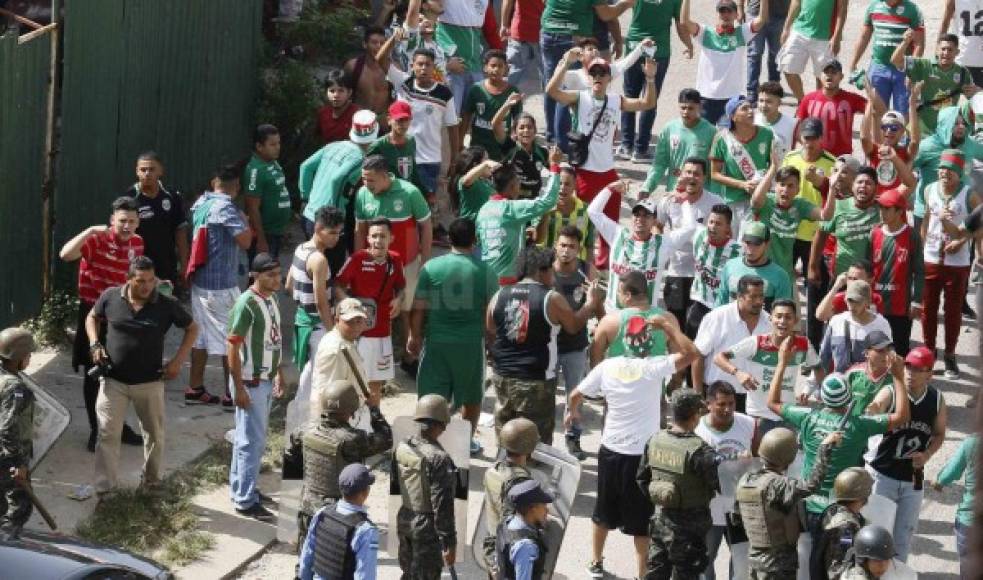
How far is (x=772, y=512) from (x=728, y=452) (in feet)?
3.36

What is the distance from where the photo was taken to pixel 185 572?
443 inches

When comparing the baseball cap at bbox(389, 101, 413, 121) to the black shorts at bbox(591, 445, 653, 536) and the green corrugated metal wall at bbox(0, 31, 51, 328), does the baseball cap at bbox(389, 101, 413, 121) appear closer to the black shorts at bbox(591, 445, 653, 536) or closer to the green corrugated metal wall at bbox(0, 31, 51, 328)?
the green corrugated metal wall at bbox(0, 31, 51, 328)

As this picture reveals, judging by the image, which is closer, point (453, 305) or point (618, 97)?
point (453, 305)

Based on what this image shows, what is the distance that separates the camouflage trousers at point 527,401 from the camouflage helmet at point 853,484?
2.56 metres

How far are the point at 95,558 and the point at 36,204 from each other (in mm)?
5591

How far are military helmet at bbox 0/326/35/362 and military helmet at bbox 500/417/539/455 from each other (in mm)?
2985

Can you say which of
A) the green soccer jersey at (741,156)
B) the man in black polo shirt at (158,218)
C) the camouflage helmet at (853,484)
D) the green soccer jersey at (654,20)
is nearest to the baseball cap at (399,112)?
the man in black polo shirt at (158,218)

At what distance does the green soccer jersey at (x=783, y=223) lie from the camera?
14.0 m

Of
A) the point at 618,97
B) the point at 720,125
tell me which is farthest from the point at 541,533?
the point at 720,125

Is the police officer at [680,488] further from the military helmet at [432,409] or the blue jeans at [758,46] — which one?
the blue jeans at [758,46]

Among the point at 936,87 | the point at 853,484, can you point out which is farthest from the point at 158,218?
the point at 936,87

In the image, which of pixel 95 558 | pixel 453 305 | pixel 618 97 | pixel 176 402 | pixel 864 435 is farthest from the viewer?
pixel 618 97

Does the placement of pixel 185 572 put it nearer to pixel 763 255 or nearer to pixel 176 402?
pixel 176 402

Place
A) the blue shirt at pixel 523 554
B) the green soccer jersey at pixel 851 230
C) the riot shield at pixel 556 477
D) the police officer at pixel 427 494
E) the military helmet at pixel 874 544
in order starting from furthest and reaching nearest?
the green soccer jersey at pixel 851 230 → the riot shield at pixel 556 477 → the police officer at pixel 427 494 → the blue shirt at pixel 523 554 → the military helmet at pixel 874 544
